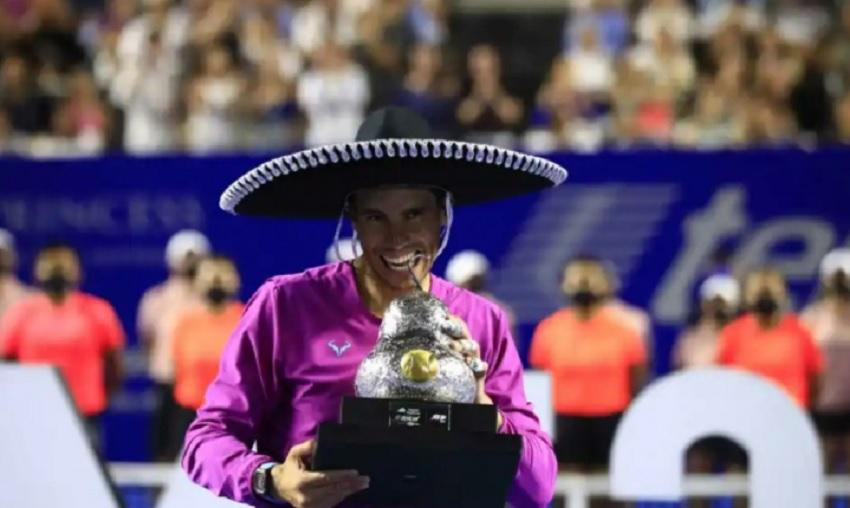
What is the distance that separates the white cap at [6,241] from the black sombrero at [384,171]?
6.95 m

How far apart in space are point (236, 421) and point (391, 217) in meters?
0.48

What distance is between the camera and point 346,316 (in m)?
3.64

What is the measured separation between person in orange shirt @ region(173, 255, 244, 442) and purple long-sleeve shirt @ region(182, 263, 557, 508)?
587 cm

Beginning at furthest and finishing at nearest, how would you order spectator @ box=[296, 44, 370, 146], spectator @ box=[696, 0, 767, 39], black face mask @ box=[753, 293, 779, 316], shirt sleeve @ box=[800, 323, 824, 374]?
spectator @ box=[696, 0, 767, 39], spectator @ box=[296, 44, 370, 146], black face mask @ box=[753, 293, 779, 316], shirt sleeve @ box=[800, 323, 824, 374]

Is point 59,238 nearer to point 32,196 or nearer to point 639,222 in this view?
point 32,196

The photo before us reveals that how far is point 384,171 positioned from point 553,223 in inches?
263

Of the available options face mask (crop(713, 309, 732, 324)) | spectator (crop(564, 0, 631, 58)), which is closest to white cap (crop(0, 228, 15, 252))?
spectator (crop(564, 0, 631, 58))

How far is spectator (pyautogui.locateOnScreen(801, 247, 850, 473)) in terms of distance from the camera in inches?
360

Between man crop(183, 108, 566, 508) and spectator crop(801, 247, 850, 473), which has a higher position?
spectator crop(801, 247, 850, 473)

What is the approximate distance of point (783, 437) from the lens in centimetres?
624

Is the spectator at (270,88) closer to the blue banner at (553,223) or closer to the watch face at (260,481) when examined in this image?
the blue banner at (553,223)

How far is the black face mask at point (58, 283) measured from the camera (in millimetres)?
9953

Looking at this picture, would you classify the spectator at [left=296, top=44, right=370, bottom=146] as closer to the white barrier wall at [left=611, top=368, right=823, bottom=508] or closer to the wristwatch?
the white barrier wall at [left=611, top=368, right=823, bottom=508]

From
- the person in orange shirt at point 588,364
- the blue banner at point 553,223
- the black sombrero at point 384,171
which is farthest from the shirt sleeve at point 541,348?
the black sombrero at point 384,171
